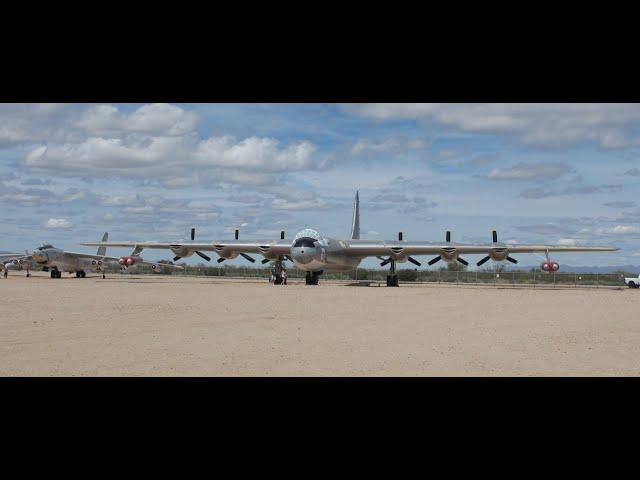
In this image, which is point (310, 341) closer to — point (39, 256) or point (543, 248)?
point (543, 248)

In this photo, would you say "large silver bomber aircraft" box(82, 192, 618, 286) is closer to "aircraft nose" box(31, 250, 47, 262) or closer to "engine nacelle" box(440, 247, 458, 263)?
"engine nacelle" box(440, 247, 458, 263)

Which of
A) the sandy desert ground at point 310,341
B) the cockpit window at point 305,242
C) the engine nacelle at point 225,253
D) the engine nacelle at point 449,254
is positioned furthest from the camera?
the engine nacelle at point 225,253

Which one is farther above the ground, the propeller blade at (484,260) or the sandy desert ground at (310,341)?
the propeller blade at (484,260)

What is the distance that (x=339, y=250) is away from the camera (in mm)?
54000

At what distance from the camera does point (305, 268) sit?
168 feet

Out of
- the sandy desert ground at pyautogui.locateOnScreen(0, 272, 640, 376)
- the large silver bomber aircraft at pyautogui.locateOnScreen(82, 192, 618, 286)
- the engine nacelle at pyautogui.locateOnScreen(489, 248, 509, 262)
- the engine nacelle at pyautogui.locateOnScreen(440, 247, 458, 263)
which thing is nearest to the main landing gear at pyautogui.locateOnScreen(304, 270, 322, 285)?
the large silver bomber aircraft at pyautogui.locateOnScreen(82, 192, 618, 286)

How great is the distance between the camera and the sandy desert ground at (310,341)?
38.1ft

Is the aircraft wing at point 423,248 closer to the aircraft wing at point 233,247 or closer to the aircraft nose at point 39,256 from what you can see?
the aircraft wing at point 233,247

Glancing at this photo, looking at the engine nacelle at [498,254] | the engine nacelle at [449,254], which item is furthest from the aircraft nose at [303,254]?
the engine nacelle at [498,254]

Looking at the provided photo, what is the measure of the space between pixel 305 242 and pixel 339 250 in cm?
484

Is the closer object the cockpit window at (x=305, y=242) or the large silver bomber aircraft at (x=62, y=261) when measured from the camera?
the cockpit window at (x=305, y=242)

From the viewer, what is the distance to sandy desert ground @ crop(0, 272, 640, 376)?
1162 cm

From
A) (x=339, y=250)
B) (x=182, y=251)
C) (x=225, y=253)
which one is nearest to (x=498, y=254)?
(x=339, y=250)
